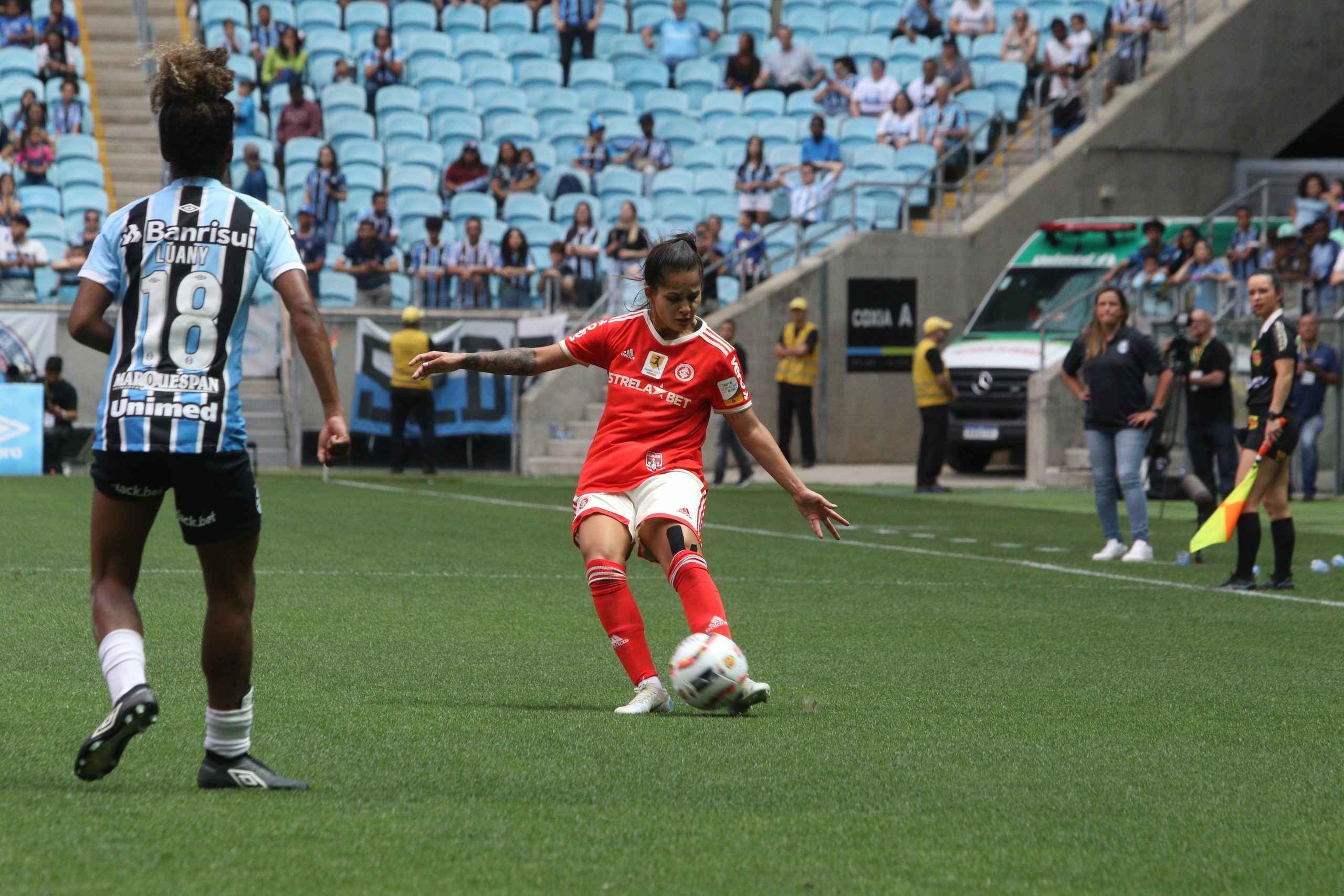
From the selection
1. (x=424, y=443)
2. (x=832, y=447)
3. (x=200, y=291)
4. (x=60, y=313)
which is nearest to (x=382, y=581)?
(x=200, y=291)

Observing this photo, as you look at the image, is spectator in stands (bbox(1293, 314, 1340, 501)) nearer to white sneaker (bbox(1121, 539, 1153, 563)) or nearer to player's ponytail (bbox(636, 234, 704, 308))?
white sneaker (bbox(1121, 539, 1153, 563))

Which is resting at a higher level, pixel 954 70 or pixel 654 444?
pixel 954 70

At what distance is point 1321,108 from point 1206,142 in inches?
96.8

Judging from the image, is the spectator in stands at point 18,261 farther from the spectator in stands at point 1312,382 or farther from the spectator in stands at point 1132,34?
the spectator in stands at point 1132,34

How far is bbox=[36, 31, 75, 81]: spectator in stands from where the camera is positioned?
28375mm

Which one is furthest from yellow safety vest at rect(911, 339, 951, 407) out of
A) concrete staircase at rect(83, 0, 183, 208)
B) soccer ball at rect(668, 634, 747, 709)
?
soccer ball at rect(668, 634, 747, 709)

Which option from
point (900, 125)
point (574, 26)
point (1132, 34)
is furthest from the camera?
point (574, 26)

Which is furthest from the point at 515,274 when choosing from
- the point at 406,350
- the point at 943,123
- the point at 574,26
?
the point at 943,123

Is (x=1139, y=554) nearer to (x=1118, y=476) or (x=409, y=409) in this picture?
(x=1118, y=476)

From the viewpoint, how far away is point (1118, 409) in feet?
42.7

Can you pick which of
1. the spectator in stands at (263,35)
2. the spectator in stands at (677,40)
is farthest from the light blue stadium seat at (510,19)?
the spectator in stands at (263,35)

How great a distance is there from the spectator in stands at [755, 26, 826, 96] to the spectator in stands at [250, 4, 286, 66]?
808 centimetres

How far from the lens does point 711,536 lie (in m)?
14.9

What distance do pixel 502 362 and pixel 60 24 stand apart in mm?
25155
